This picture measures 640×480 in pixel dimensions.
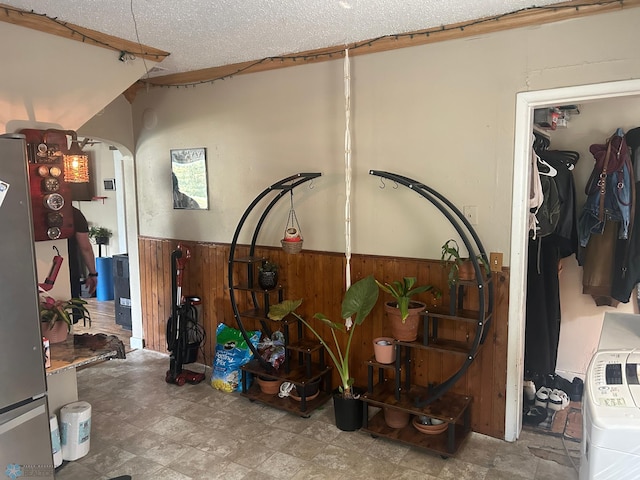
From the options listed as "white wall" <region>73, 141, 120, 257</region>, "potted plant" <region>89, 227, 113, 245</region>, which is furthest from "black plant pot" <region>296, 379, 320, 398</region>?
"potted plant" <region>89, 227, 113, 245</region>

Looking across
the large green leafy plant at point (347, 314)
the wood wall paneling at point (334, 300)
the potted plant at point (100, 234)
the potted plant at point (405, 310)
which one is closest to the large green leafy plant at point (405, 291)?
the potted plant at point (405, 310)

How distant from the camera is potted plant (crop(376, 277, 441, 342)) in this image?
292 cm

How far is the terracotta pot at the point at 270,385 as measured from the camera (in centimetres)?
358

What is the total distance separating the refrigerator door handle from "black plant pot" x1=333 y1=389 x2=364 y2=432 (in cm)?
172

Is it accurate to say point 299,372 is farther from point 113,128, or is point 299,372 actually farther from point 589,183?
point 113,128

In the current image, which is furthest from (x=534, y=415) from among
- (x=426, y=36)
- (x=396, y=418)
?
(x=426, y=36)

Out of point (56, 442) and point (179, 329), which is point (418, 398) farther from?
point (56, 442)

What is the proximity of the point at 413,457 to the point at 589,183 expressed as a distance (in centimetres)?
214

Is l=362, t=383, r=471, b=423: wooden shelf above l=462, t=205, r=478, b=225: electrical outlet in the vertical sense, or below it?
below

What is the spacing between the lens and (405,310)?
291cm

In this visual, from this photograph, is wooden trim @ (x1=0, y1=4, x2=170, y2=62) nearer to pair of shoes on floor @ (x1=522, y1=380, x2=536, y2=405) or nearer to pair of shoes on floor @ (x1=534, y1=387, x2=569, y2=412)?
pair of shoes on floor @ (x1=522, y1=380, x2=536, y2=405)

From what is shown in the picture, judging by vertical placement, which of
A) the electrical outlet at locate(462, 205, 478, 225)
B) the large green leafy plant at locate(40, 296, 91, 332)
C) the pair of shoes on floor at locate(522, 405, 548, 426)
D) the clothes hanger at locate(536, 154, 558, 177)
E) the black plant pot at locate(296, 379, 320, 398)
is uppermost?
the clothes hanger at locate(536, 154, 558, 177)

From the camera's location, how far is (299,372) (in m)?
3.49

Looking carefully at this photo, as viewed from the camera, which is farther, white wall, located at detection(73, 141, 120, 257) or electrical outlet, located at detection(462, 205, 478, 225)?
white wall, located at detection(73, 141, 120, 257)
